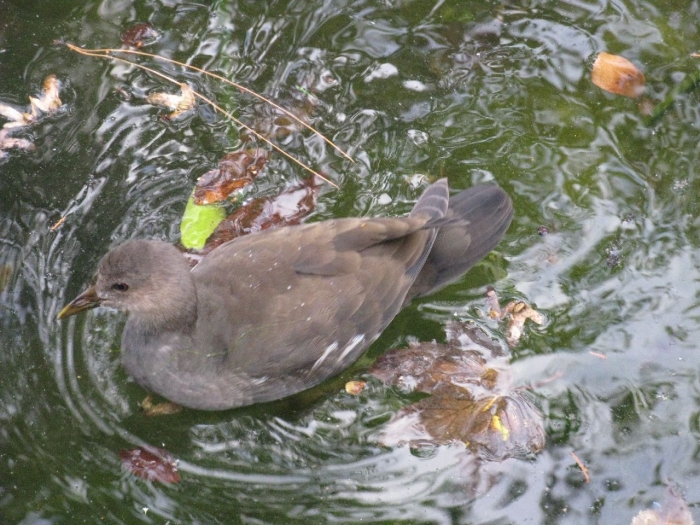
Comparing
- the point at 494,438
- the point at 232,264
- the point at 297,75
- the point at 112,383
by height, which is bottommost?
the point at 494,438

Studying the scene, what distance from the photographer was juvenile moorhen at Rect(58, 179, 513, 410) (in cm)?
428

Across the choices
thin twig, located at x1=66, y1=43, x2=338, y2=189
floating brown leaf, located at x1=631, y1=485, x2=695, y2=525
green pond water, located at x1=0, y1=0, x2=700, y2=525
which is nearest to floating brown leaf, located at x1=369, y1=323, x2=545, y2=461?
green pond water, located at x1=0, y1=0, x2=700, y2=525

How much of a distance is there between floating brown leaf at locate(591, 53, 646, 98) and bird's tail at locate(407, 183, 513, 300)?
1.60 metres

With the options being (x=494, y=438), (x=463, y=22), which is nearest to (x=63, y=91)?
(x=463, y=22)

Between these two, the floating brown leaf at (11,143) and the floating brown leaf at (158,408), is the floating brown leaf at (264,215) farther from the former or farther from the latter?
the floating brown leaf at (11,143)

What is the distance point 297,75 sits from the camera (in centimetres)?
587

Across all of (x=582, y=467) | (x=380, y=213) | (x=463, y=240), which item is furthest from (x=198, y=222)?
(x=582, y=467)

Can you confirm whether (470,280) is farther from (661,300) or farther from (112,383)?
(112,383)

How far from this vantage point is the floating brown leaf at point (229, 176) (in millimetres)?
5285

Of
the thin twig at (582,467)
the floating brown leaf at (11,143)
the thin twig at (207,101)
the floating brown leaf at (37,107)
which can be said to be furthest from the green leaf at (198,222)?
the thin twig at (582,467)

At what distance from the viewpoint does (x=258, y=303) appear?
429cm

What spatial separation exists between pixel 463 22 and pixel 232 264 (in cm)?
298

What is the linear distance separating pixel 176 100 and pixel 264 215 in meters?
1.17

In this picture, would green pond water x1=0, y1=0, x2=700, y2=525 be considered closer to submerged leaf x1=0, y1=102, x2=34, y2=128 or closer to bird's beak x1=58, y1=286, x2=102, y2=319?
submerged leaf x1=0, y1=102, x2=34, y2=128
